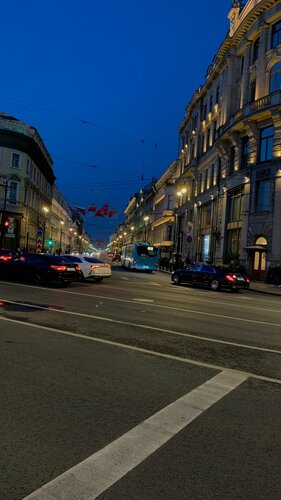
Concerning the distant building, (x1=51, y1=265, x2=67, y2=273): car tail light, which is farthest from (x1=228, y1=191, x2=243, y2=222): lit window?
the distant building

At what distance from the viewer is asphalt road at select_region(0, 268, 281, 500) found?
137 inches

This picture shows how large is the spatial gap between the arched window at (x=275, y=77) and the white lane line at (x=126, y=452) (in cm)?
3596

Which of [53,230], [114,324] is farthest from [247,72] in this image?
[53,230]

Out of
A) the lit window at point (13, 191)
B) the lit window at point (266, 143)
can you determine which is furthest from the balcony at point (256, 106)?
the lit window at point (13, 191)

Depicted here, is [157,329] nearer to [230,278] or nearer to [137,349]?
[137,349]

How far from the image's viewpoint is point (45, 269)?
2088cm

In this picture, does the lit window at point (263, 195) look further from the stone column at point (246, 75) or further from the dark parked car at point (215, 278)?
the dark parked car at point (215, 278)

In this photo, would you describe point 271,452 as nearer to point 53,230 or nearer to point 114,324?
point 114,324

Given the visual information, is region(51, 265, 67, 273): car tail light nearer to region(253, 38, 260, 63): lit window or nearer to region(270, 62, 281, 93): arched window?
region(270, 62, 281, 93): arched window

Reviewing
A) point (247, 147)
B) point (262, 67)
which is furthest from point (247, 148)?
point (262, 67)

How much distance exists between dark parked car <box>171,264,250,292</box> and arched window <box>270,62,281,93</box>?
19011mm

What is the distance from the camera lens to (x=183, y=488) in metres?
3.40

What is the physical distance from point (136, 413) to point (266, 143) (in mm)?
35594

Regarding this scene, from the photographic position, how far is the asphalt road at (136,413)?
3.49m
